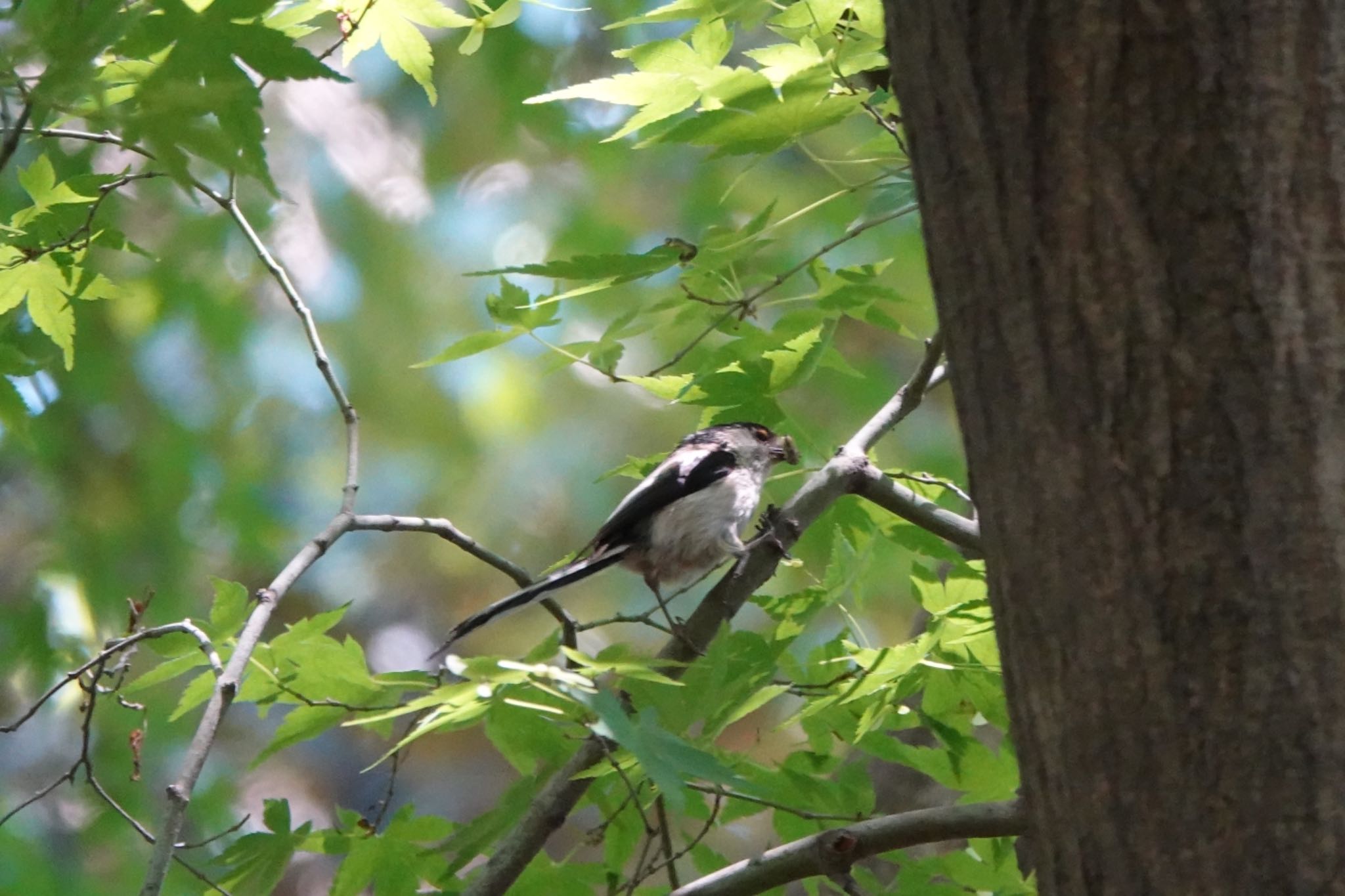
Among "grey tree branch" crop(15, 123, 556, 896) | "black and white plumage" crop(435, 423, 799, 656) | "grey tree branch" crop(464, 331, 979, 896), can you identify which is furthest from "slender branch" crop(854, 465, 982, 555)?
"black and white plumage" crop(435, 423, 799, 656)

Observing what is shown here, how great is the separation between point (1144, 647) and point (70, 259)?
134 centimetres

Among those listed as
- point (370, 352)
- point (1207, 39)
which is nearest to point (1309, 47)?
Result: point (1207, 39)

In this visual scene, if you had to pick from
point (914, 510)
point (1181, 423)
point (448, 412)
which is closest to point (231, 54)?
point (1181, 423)

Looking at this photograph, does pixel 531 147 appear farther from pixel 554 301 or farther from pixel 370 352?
pixel 554 301

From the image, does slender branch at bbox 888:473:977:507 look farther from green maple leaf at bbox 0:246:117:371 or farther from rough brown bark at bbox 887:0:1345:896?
green maple leaf at bbox 0:246:117:371

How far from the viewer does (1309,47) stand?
79 centimetres

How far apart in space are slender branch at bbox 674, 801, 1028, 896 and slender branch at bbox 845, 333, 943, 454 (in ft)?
1.79

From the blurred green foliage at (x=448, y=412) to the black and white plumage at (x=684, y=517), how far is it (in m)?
0.20

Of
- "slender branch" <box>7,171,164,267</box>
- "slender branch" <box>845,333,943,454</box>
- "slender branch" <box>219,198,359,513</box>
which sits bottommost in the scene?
"slender branch" <box>845,333,943,454</box>

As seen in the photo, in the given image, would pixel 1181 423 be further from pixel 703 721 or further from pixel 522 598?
pixel 522 598

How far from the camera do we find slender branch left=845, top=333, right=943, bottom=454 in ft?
5.12

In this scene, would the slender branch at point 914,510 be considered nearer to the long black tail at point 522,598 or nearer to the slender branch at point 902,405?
the slender branch at point 902,405

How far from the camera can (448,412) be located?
15.5ft

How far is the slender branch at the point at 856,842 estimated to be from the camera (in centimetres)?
113
